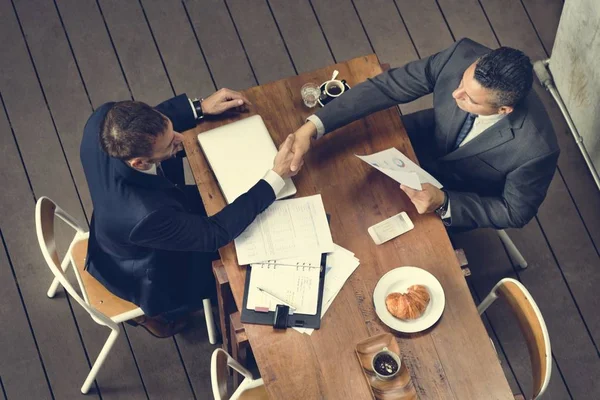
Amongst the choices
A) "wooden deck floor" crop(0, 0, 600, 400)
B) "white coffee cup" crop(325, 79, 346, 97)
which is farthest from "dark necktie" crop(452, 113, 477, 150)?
"wooden deck floor" crop(0, 0, 600, 400)

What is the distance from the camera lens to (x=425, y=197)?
2.55 meters

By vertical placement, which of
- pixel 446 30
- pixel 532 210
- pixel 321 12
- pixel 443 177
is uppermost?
pixel 321 12

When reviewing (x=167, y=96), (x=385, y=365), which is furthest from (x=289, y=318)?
(x=167, y=96)

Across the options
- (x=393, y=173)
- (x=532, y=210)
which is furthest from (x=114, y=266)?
(x=532, y=210)

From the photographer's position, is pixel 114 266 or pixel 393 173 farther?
pixel 114 266

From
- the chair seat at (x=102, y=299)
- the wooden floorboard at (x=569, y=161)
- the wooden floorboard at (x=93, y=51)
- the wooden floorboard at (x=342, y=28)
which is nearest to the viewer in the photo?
the chair seat at (x=102, y=299)

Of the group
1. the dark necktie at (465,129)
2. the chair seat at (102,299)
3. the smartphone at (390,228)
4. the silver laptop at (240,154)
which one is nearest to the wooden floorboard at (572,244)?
the dark necktie at (465,129)

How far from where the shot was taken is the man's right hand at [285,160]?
8.47ft

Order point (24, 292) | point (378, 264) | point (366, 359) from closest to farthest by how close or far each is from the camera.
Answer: point (366, 359) → point (378, 264) → point (24, 292)

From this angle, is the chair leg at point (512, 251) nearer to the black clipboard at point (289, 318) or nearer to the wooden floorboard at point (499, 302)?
the wooden floorboard at point (499, 302)

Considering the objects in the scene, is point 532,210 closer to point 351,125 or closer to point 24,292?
point 351,125

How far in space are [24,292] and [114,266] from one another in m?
0.92

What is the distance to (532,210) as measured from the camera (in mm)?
2672

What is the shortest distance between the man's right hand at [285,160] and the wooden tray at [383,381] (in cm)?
65
